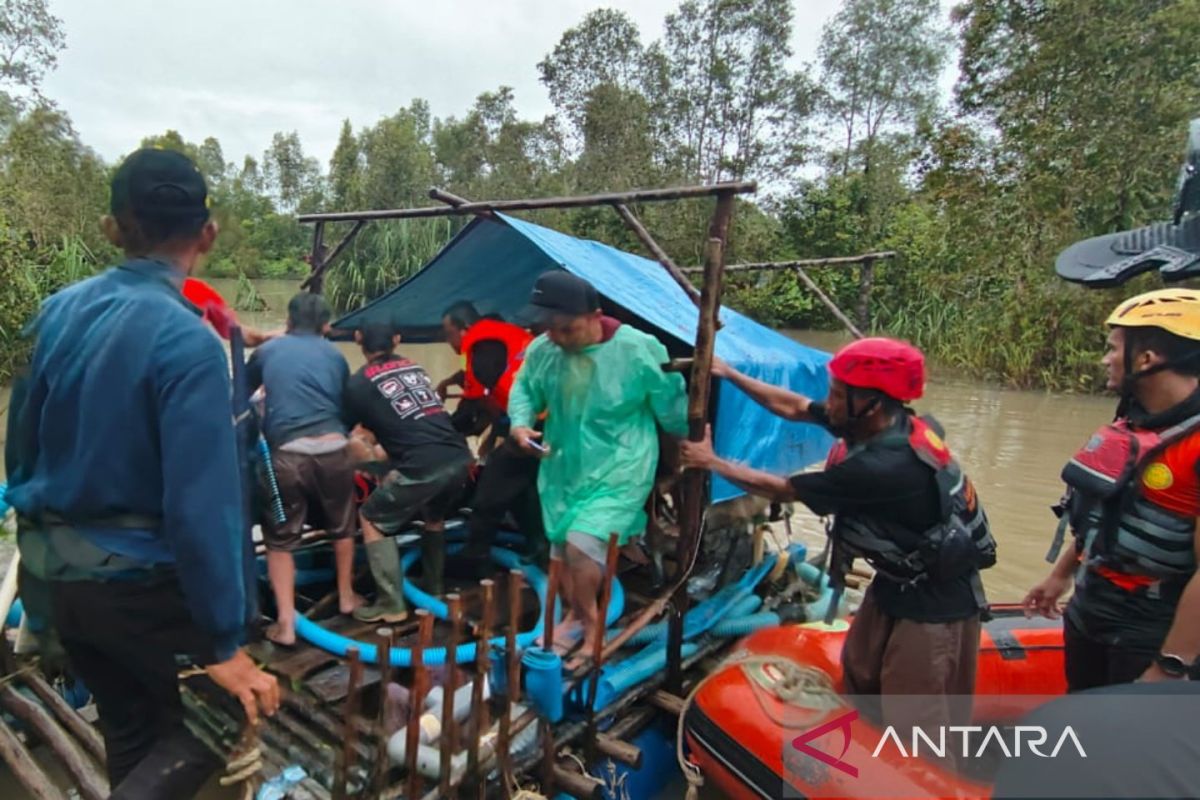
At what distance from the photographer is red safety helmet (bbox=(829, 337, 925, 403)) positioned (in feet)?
7.60

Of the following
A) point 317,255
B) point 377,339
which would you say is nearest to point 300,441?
point 377,339

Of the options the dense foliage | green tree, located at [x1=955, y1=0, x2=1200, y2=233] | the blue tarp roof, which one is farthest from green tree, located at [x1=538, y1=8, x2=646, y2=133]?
the blue tarp roof

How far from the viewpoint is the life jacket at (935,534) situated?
2297 mm

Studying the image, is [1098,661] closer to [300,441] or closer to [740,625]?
[740,625]

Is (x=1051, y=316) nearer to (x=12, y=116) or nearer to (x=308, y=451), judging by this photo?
(x=308, y=451)

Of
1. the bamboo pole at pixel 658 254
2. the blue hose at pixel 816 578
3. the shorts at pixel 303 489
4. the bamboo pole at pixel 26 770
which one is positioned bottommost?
the blue hose at pixel 816 578

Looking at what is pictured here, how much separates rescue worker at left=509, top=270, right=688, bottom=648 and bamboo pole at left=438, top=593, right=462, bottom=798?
898mm

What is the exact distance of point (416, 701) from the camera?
225cm

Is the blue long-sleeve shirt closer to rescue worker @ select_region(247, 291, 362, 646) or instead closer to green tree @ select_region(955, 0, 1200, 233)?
rescue worker @ select_region(247, 291, 362, 646)

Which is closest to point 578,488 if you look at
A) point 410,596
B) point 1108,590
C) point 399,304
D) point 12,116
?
A: point 410,596

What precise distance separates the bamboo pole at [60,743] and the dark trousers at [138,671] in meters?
0.98

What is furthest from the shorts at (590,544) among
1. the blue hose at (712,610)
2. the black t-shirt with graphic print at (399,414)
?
the black t-shirt with graphic print at (399,414)

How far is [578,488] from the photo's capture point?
3332 mm

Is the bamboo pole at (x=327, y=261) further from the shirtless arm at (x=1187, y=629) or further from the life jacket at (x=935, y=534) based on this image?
the shirtless arm at (x=1187, y=629)
